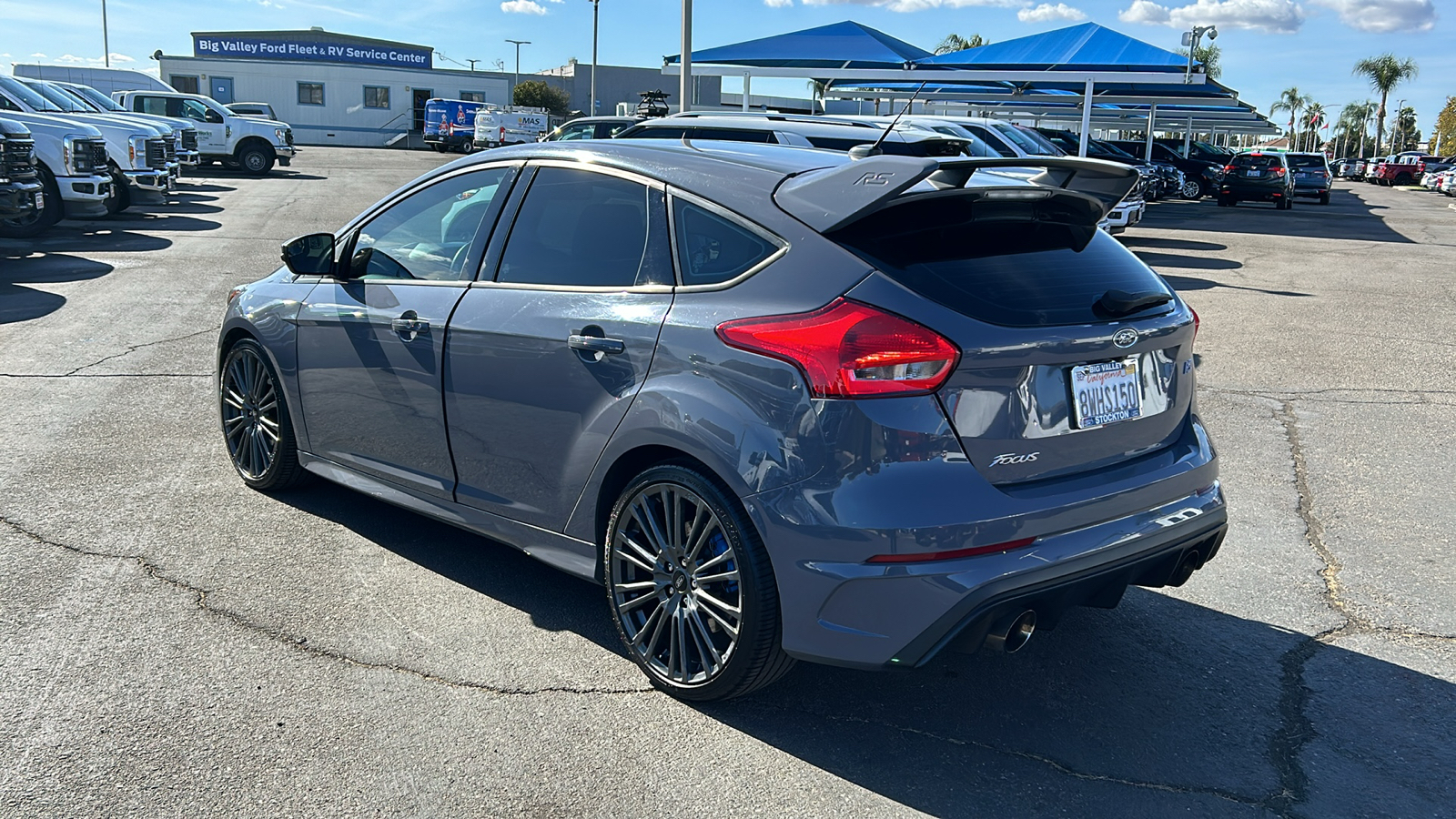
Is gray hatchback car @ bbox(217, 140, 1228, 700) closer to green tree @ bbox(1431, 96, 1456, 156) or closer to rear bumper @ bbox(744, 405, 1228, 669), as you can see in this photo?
rear bumper @ bbox(744, 405, 1228, 669)

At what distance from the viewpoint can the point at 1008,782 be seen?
306 centimetres

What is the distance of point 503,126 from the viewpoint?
5025 centimetres

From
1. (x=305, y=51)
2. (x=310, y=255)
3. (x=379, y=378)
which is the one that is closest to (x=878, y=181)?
(x=379, y=378)

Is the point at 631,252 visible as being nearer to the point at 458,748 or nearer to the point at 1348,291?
the point at 458,748

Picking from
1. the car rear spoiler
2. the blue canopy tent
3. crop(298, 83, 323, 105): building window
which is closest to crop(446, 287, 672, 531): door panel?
the car rear spoiler

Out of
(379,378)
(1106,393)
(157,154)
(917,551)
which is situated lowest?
(917,551)

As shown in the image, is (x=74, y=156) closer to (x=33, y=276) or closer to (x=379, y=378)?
(x=33, y=276)

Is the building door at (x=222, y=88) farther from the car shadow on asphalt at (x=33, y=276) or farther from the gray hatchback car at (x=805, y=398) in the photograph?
the gray hatchback car at (x=805, y=398)

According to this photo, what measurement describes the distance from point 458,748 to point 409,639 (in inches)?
30.0

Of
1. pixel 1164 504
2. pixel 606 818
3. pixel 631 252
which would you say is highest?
pixel 631 252

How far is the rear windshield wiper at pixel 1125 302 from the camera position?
3320 millimetres

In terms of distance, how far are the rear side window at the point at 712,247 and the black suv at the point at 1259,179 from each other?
31852 millimetres

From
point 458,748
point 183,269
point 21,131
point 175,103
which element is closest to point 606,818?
point 458,748

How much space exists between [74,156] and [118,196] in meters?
3.03
